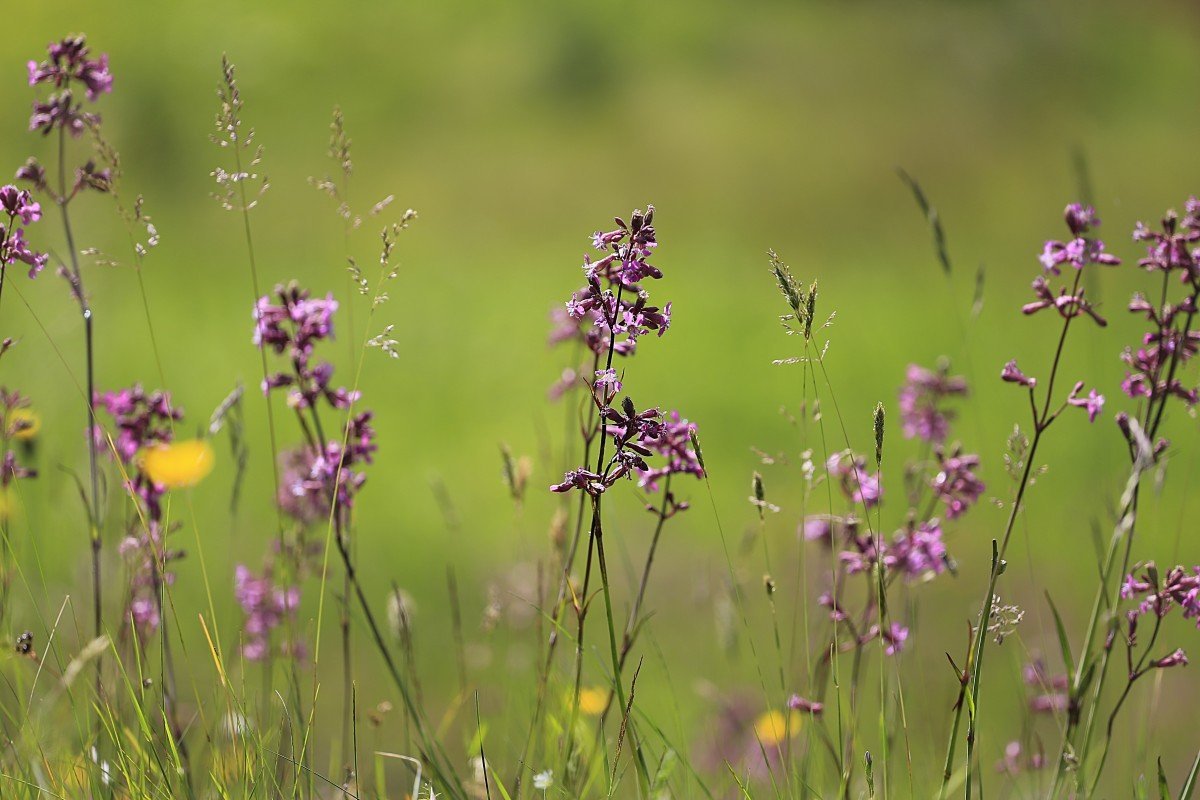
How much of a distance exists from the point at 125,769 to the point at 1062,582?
4.23 metres

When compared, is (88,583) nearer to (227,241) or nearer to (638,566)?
(638,566)

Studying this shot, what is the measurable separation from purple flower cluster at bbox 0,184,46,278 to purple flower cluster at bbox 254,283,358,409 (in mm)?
365

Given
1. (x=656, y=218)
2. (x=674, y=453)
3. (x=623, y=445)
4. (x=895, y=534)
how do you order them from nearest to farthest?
(x=623, y=445)
(x=674, y=453)
(x=895, y=534)
(x=656, y=218)

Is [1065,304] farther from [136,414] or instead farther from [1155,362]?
[136,414]

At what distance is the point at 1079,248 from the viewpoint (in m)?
1.68

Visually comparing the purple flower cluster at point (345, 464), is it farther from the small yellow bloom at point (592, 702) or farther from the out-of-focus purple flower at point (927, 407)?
the out-of-focus purple flower at point (927, 407)

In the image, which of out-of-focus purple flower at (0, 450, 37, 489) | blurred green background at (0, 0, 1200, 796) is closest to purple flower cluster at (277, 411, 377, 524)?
out-of-focus purple flower at (0, 450, 37, 489)

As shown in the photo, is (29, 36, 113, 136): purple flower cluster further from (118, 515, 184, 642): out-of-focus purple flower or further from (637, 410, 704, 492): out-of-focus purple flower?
(637, 410, 704, 492): out-of-focus purple flower

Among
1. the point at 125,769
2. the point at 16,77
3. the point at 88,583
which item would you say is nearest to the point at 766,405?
the point at 88,583

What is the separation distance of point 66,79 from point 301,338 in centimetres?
68

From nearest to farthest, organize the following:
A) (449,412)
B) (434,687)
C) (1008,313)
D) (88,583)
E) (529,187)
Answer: (88,583) < (434,687) < (449,412) < (1008,313) < (529,187)

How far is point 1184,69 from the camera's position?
7.79 meters

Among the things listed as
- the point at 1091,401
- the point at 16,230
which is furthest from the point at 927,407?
the point at 16,230

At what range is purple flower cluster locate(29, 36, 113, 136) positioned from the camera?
2053 millimetres
